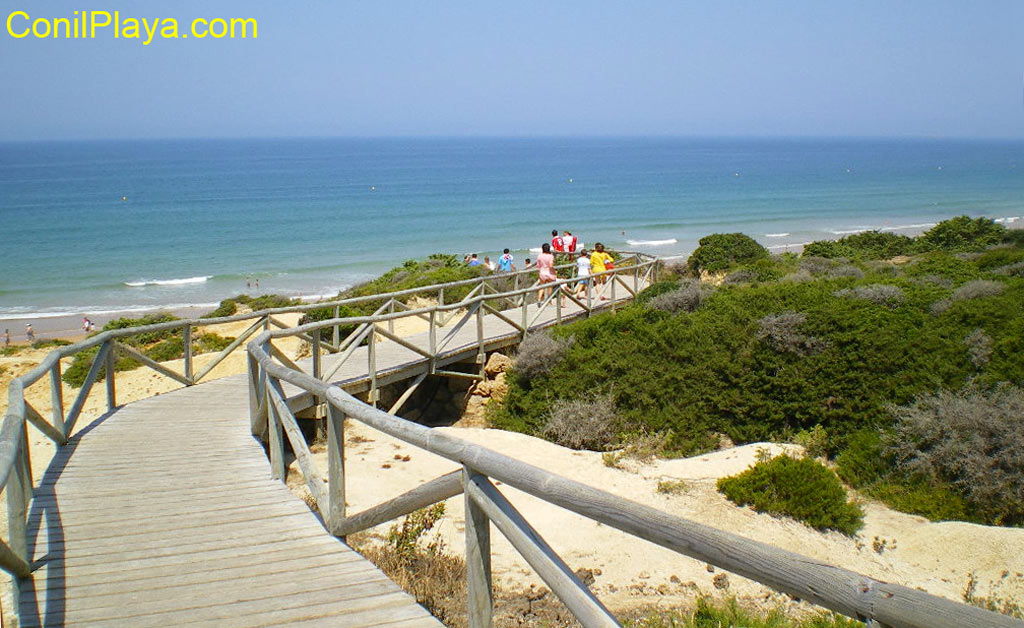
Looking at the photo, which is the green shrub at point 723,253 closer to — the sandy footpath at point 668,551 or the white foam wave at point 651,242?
the sandy footpath at point 668,551

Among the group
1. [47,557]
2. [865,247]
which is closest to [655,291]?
[47,557]

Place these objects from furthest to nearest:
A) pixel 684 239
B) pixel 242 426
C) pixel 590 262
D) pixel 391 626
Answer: pixel 684 239, pixel 590 262, pixel 242 426, pixel 391 626

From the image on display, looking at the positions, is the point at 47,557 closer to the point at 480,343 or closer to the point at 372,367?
the point at 372,367

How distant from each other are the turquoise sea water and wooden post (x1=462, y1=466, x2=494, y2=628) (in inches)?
1350

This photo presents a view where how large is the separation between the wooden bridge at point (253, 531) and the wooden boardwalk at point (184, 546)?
0.04 feet

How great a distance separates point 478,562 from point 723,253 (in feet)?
68.1

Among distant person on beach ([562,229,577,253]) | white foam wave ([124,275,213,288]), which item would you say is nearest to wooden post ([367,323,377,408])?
distant person on beach ([562,229,577,253])

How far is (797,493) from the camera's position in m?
8.15

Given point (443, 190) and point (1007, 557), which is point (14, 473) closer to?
point (1007, 557)

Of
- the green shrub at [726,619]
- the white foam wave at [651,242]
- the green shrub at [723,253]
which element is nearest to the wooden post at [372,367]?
the green shrub at [726,619]

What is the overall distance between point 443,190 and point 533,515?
273 ft

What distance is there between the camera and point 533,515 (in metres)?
7.88

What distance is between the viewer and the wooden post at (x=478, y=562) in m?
3.28

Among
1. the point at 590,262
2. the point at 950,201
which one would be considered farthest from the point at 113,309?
the point at 950,201
